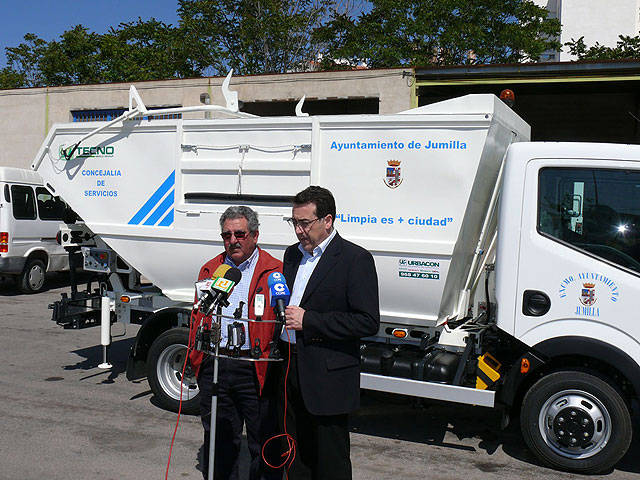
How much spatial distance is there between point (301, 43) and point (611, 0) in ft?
78.5

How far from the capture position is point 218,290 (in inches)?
138

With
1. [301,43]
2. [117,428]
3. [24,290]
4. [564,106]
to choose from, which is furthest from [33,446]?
[301,43]

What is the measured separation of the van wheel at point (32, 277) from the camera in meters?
14.0

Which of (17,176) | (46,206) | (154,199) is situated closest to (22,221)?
(46,206)

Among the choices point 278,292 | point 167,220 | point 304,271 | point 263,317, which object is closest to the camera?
point 278,292

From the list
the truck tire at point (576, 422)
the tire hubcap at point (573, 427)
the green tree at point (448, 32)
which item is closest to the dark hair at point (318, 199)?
the truck tire at point (576, 422)

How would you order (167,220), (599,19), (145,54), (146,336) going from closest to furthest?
(167,220), (146,336), (145,54), (599,19)

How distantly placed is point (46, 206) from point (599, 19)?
39.6 meters

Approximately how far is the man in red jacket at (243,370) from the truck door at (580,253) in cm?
219

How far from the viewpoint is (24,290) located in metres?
14.1

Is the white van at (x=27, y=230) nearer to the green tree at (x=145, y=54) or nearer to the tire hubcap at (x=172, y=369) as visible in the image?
the tire hubcap at (x=172, y=369)

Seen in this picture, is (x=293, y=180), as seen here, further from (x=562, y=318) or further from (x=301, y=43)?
(x=301, y=43)

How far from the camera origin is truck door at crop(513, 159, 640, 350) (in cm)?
498

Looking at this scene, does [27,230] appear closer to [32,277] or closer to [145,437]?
[32,277]
